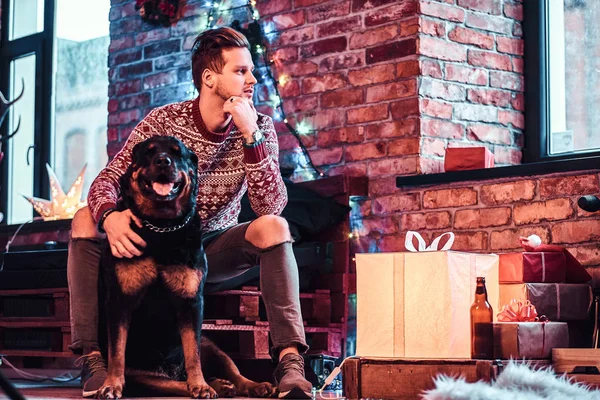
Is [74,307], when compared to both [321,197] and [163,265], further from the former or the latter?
[321,197]

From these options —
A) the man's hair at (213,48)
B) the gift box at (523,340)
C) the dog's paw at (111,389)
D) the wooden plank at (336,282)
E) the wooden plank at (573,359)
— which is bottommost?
the dog's paw at (111,389)

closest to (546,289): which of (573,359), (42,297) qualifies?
(573,359)

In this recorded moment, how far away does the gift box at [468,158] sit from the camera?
12.7 ft

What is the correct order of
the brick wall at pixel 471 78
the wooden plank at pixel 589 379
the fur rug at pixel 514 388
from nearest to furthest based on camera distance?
the fur rug at pixel 514 388, the wooden plank at pixel 589 379, the brick wall at pixel 471 78

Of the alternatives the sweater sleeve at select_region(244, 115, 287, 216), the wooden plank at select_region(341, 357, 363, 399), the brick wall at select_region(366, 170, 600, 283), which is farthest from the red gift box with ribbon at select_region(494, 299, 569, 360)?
the sweater sleeve at select_region(244, 115, 287, 216)

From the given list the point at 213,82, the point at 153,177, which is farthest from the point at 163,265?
the point at 213,82

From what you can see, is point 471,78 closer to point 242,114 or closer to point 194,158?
point 242,114

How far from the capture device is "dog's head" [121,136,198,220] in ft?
9.18

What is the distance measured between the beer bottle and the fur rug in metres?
0.25

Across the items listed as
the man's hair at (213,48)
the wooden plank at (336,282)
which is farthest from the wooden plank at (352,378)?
the wooden plank at (336,282)

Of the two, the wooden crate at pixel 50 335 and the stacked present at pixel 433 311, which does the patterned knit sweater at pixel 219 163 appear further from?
the wooden crate at pixel 50 335

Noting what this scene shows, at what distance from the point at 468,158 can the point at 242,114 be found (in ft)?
3.59

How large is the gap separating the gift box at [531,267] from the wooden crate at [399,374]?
1.90ft

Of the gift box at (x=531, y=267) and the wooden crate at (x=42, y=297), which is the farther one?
the wooden crate at (x=42, y=297)
